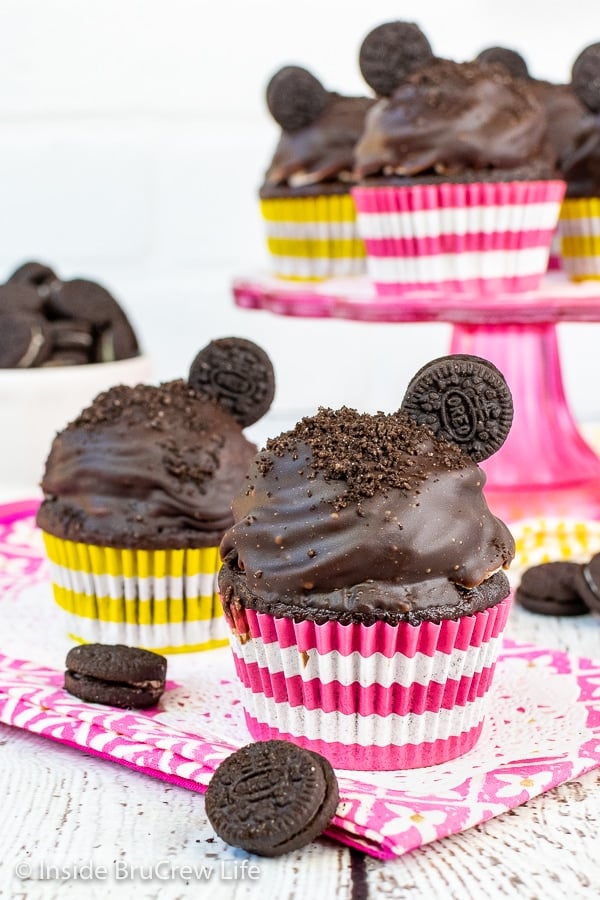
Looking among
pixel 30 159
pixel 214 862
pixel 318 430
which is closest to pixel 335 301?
pixel 318 430

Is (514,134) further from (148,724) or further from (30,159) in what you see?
(30,159)

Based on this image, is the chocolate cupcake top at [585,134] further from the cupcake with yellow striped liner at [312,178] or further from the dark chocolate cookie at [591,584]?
the dark chocolate cookie at [591,584]

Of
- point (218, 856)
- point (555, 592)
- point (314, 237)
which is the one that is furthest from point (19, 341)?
point (218, 856)

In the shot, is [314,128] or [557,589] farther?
[314,128]

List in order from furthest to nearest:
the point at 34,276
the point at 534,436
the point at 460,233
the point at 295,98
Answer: the point at 34,276 < the point at 295,98 < the point at 534,436 < the point at 460,233

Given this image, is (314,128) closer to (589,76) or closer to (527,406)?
(589,76)
